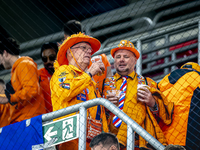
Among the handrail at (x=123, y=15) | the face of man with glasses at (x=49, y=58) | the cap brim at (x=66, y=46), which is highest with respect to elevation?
the handrail at (x=123, y=15)

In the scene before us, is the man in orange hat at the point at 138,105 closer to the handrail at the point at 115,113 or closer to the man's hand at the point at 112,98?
the man's hand at the point at 112,98

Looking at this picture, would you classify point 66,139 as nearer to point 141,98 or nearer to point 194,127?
point 141,98

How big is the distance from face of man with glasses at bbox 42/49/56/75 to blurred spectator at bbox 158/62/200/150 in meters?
1.61

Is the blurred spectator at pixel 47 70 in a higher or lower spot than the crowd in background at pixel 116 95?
higher

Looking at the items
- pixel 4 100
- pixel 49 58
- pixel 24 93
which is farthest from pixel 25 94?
pixel 49 58

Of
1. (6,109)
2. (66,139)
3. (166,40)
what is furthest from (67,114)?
(166,40)

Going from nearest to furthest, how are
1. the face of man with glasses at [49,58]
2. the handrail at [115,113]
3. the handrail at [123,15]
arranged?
1. the handrail at [115,113]
2. the face of man with glasses at [49,58]
3. the handrail at [123,15]

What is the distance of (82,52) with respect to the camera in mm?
3574

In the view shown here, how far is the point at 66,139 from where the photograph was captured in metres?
2.86

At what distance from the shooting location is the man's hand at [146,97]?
3295 millimetres

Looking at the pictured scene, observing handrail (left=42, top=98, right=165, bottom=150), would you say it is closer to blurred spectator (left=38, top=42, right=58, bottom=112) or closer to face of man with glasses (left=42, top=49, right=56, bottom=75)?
blurred spectator (left=38, top=42, right=58, bottom=112)

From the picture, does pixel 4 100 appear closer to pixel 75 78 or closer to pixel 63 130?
pixel 75 78

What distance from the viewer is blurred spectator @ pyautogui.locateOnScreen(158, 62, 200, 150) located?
313 centimetres

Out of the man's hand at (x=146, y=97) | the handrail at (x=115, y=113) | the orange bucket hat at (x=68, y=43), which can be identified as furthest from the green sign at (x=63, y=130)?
the orange bucket hat at (x=68, y=43)
